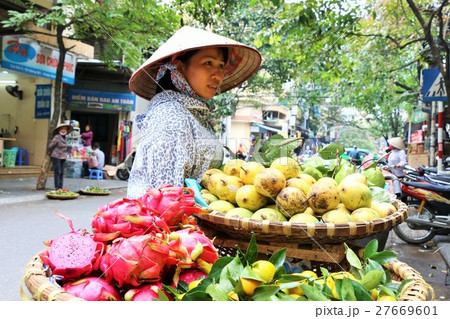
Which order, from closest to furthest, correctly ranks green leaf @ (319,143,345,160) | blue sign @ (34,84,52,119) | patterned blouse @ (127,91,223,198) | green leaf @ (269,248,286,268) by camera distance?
1. green leaf @ (269,248,286,268)
2. patterned blouse @ (127,91,223,198)
3. green leaf @ (319,143,345,160)
4. blue sign @ (34,84,52,119)

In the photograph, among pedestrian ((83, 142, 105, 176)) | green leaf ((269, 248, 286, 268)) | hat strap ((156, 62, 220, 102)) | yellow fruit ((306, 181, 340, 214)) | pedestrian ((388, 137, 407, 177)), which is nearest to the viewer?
green leaf ((269, 248, 286, 268))

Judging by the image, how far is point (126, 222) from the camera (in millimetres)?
1074

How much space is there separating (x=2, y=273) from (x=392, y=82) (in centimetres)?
1236

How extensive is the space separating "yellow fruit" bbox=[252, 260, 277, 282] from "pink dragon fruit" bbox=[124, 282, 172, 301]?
24cm

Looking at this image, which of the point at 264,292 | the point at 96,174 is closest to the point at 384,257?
the point at 264,292

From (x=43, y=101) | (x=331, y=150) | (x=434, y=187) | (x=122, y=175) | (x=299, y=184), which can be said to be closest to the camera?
(x=299, y=184)

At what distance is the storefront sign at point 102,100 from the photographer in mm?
13523

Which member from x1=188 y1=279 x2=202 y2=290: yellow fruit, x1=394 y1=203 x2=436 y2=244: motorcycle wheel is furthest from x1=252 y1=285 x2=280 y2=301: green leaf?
x1=394 y1=203 x2=436 y2=244: motorcycle wheel

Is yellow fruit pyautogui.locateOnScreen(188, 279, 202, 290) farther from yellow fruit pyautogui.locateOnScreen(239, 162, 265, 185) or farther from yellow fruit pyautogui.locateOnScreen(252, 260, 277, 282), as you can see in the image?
yellow fruit pyautogui.locateOnScreen(239, 162, 265, 185)

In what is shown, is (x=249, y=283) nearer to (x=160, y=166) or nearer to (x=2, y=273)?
(x=160, y=166)

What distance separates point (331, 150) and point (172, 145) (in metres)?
0.89

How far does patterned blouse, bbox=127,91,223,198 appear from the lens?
160 centimetres

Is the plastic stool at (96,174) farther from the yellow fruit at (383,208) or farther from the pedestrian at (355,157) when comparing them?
the yellow fruit at (383,208)

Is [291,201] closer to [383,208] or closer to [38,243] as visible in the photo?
[383,208]
